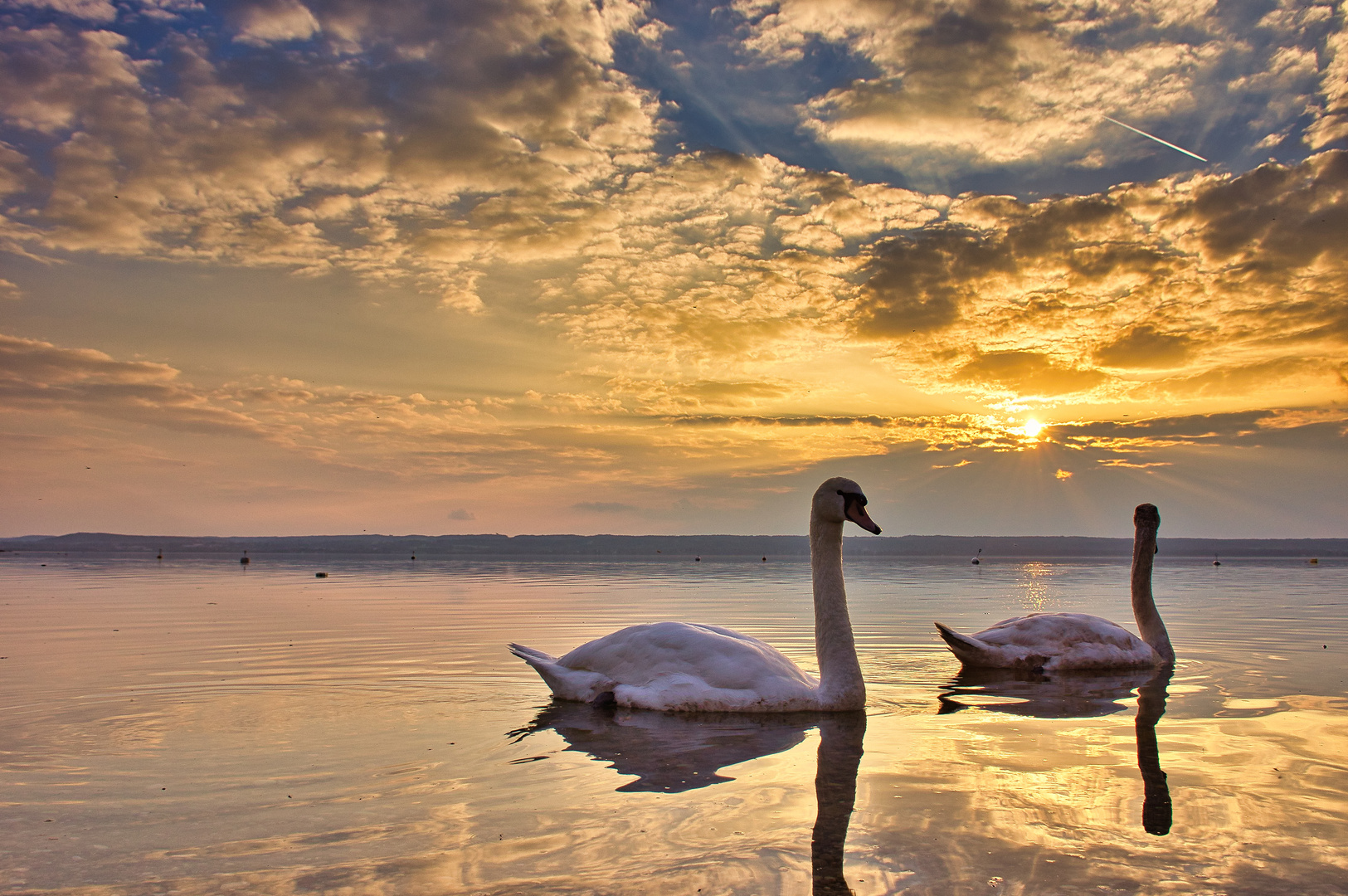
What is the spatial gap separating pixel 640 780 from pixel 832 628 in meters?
3.38

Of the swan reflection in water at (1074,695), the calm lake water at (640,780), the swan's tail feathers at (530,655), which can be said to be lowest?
the swan reflection in water at (1074,695)

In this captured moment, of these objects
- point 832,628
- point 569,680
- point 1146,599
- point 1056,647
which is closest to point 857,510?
point 832,628

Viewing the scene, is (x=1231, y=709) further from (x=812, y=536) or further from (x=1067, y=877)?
(x=1067, y=877)

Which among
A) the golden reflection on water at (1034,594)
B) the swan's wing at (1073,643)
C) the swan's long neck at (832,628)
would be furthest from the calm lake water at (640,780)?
the golden reflection on water at (1034,594)

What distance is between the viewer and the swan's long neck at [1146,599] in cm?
1266

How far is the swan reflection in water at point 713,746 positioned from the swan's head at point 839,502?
1.86m

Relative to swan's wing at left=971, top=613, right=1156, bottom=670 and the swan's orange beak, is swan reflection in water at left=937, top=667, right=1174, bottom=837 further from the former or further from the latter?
the swan's orange beak

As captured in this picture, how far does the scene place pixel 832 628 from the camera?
9.12 m

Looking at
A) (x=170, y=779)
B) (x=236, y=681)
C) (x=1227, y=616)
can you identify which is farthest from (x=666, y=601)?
(x=170, y=779)

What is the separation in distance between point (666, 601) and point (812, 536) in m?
14.2

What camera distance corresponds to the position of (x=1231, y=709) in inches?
347

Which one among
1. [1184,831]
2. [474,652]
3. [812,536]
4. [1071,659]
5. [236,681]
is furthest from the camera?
[474,652]

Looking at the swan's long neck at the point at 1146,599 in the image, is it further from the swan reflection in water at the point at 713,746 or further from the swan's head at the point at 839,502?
the swan reflection in water at the point at 713,746

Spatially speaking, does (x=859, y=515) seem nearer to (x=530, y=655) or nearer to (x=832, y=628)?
(x=832, y=628)
